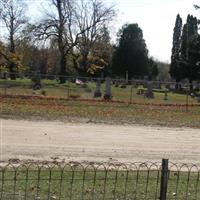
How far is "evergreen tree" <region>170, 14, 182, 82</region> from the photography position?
322ft

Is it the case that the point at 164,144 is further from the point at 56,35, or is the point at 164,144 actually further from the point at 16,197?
the point at 56,35

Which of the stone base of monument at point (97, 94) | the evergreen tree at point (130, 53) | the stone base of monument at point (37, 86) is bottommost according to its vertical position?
the stone base of monument at point (97, 94)

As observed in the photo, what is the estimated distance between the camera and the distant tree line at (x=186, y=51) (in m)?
77.3

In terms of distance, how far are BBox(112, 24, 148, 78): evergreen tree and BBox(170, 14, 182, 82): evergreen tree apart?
5038mm

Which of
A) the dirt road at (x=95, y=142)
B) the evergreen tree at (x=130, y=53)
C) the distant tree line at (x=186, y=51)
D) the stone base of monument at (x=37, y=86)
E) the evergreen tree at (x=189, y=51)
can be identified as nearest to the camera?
the dirt road at (x=95, y=142)

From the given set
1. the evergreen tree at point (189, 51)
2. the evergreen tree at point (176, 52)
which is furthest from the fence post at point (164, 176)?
the evergreen tree at point (176, 52)

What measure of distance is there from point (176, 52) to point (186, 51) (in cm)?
1687

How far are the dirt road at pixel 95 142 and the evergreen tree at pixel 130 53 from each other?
252 feet

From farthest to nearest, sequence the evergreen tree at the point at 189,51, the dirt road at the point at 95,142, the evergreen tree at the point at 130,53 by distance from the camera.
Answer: the evergreen tree at the point at 130,53
the evergreen tree at the point at 189,51
the dirt road at the point at 95,142

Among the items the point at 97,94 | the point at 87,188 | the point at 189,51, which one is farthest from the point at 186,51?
the point at 87,188

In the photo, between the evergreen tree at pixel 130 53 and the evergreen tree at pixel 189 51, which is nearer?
the evergreen tree at pixel 189 51

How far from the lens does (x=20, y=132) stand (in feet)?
62.7

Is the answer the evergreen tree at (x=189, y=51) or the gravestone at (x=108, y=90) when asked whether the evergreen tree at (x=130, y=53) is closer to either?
the evergreen tree at (x=189, y=51)

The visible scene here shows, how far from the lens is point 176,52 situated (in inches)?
4328
